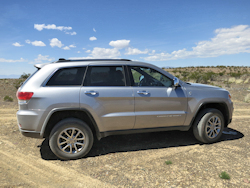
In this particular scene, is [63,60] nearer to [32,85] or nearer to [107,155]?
[32,85]

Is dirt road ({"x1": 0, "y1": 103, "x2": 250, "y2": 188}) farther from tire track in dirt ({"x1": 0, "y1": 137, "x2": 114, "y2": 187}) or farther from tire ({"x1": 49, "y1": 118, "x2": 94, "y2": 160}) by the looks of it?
tire ({"x1": 49, "y1": 118, "x2": 94, "y2": 160})

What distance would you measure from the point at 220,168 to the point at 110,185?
1.95 meters

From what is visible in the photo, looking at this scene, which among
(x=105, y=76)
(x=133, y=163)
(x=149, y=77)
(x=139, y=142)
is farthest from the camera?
(x=139, y=142)

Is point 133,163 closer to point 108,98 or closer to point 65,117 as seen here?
point 108,98

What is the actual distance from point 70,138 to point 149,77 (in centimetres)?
205

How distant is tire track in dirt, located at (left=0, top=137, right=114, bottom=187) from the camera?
300 cm

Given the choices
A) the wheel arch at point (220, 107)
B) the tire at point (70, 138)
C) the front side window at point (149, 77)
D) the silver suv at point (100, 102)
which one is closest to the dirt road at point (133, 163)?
the tire at point (70, 138)

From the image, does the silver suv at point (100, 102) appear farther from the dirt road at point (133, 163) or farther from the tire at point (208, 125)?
the dirt road at point (133, 163)

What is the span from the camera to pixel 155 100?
401cm

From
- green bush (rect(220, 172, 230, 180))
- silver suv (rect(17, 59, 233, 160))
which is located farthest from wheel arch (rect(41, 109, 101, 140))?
green bush (rect(220, 172, 230, 180))

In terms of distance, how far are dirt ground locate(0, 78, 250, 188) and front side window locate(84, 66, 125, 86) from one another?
4.88 feet

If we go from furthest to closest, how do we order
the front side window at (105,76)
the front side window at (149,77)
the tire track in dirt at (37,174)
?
the front side window at (149,77) → the front side window at (105,76) → the tire track in dirt at (37,174)

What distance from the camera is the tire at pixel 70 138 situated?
361 cm

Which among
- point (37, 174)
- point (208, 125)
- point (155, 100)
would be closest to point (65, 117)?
point (37, 174)
